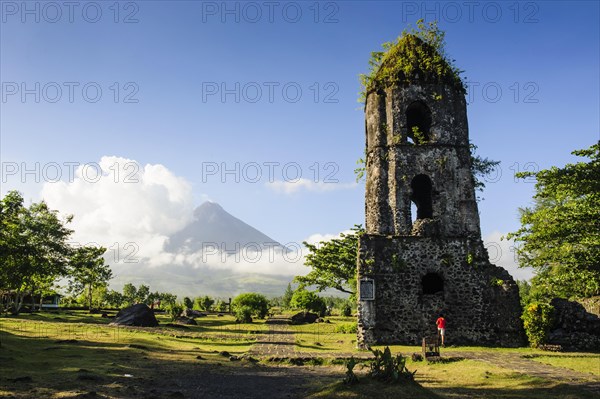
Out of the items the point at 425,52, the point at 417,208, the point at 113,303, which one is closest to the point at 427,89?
the point at 425,52

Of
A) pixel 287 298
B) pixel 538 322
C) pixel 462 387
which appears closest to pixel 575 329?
pixel 538 322

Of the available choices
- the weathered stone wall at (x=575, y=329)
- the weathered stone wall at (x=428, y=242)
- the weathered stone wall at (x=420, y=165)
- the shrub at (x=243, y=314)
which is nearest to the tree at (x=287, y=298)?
the shrub at (x=243, y=314)

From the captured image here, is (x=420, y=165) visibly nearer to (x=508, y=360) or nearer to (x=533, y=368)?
(x=508, y=360)

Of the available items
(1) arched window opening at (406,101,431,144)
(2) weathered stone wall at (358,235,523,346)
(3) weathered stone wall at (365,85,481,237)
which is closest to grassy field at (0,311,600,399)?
(2) weathered stone wall at (358,235,523,346)

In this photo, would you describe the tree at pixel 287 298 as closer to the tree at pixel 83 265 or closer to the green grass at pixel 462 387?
the tree at pixel 83 265

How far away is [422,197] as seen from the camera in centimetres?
2181

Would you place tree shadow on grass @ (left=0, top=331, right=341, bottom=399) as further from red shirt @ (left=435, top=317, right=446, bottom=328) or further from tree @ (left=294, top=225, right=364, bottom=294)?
tree @ (left=294, top=225, right=364, bottom=294)

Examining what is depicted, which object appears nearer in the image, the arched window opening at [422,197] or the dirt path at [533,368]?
the dirt path at [533,368]

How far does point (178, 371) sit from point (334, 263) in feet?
69.0

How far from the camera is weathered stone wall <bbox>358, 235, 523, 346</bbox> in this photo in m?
18.0

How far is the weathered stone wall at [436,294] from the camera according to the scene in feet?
59.1

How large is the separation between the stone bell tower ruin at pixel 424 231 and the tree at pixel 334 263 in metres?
10.4

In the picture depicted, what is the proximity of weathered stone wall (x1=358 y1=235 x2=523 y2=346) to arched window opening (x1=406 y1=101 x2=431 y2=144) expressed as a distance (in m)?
5.05

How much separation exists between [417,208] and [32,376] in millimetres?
17335
